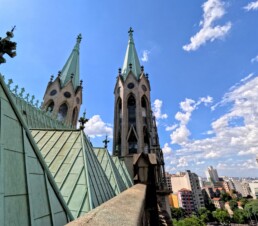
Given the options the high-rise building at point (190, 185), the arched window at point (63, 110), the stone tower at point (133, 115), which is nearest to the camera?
the stone tower at point (133, 115)

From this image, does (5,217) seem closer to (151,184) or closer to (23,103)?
(151,184)

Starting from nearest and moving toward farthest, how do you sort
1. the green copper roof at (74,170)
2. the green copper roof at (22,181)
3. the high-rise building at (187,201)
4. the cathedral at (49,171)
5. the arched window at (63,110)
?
the green copper roof at (22,181), the cathedral at (49,171), the green copper roof at (74,170), the arched window at (63,110), the high-rise building at (187,201)

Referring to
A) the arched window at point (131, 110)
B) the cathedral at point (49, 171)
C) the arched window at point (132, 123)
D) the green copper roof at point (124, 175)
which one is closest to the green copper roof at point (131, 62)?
the arched window at point (131, 110)

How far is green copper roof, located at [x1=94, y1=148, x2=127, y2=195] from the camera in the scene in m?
9.37

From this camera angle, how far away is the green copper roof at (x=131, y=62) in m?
34.9

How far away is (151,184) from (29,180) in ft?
17.5

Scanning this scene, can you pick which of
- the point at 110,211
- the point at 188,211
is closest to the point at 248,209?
the point at 188,211

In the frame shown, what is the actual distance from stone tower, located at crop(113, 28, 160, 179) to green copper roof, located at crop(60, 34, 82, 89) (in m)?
7.87

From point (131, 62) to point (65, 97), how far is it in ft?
49.5

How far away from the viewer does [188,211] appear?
108 meters

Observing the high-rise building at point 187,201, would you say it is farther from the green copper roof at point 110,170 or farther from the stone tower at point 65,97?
the green copper roof at point 110,170

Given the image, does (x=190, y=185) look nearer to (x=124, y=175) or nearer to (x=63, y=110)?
(x=63, y=110)

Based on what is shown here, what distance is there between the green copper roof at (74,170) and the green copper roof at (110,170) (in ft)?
9.98

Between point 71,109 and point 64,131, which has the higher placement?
point 71,109
